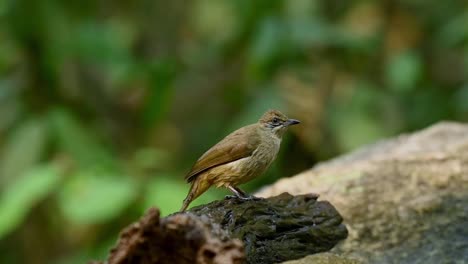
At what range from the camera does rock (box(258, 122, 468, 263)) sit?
13.6 ft

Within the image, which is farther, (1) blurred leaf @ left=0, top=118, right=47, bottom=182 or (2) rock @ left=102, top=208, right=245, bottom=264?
(1) blurred leaf @ left=0, top=118, right=47, bottom=182

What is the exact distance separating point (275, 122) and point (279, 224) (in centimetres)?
96

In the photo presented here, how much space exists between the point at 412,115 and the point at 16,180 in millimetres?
4023

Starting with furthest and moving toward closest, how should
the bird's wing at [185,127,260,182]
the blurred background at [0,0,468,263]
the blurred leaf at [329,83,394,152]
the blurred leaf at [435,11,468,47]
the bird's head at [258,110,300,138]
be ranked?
1. the blurred leaf at [435,11,468,47]
2. the blurred leaf at [329,83,394,152]
3. the blurred background at [0,0,468,263]
4. the bird's head at [258,110,300,138]
5. the bird's wing at [185,127,260,182]

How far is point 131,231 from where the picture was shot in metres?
2.86

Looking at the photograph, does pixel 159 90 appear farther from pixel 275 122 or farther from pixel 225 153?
pixel 225 153

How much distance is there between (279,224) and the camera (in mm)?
3926

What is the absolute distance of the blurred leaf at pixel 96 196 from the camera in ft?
17.8

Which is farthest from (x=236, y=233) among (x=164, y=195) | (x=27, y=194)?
(x=27, y=194)

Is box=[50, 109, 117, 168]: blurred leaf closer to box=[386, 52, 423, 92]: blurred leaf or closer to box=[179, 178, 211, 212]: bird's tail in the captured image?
box=[179, 178, 211, 212]: bird's tail

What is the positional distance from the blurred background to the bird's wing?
1088 mm

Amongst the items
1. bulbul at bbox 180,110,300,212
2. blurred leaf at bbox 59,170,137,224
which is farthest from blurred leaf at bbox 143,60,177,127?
bulbul at bbox 180,110,300,212

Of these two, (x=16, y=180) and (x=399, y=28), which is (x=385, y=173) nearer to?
(x=16, y=180)

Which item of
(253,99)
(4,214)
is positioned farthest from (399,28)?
(4,214)
